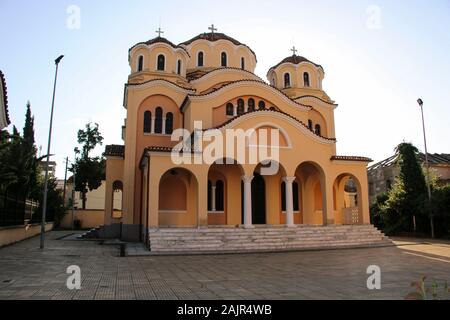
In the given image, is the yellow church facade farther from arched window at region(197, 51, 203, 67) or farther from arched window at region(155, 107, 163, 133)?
arched window at region(197, 51, 203, 67)

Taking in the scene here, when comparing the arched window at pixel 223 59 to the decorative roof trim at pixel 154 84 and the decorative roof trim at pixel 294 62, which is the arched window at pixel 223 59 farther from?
the decorative roof trim at pixel 154 84

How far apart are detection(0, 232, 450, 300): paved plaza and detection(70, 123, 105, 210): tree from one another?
84.0 ft

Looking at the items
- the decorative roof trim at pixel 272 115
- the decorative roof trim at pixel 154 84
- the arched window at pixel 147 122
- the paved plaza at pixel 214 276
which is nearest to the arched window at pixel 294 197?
the decorative roof trim at pixel 272 115

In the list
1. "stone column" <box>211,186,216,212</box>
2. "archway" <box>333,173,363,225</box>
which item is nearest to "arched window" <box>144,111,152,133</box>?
"stone column" <box>211,186,216,212</box>

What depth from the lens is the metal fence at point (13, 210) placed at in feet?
55.6

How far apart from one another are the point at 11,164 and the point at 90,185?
22.7 metres

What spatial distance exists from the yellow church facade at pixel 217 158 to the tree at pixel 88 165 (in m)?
16.2

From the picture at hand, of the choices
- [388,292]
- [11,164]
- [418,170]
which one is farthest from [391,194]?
[11,164]

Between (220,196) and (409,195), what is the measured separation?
13.7m

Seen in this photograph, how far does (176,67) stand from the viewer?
2420 centimetres

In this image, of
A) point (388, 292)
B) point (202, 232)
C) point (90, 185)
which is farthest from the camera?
point (90, 185)

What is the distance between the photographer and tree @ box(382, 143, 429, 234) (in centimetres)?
2508
